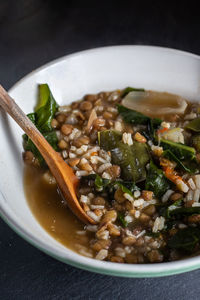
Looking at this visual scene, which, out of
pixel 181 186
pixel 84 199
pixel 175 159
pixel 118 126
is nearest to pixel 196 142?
pixel 175 159

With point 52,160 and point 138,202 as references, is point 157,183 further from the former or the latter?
point 52,160

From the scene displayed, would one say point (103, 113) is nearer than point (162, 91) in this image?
Yes

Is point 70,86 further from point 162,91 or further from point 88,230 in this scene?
point 88,230

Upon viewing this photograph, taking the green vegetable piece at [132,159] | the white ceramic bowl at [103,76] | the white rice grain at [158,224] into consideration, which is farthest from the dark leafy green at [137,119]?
the white rice grain at [158,224]

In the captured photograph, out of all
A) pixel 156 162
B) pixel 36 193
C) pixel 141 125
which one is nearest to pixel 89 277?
pixel 36 193

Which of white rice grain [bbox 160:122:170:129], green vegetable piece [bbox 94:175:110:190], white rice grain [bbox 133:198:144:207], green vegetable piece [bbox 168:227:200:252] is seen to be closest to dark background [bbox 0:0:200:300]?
white rice grain [bbox 160:122:170:129]

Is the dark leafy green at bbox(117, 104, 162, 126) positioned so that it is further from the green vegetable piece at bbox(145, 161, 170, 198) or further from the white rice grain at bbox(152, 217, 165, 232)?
the white rice grain at bbox(152, 217, 165, 232)

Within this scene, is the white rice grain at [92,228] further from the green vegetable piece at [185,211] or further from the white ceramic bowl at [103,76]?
the white ceramic bowl at [103,76]
